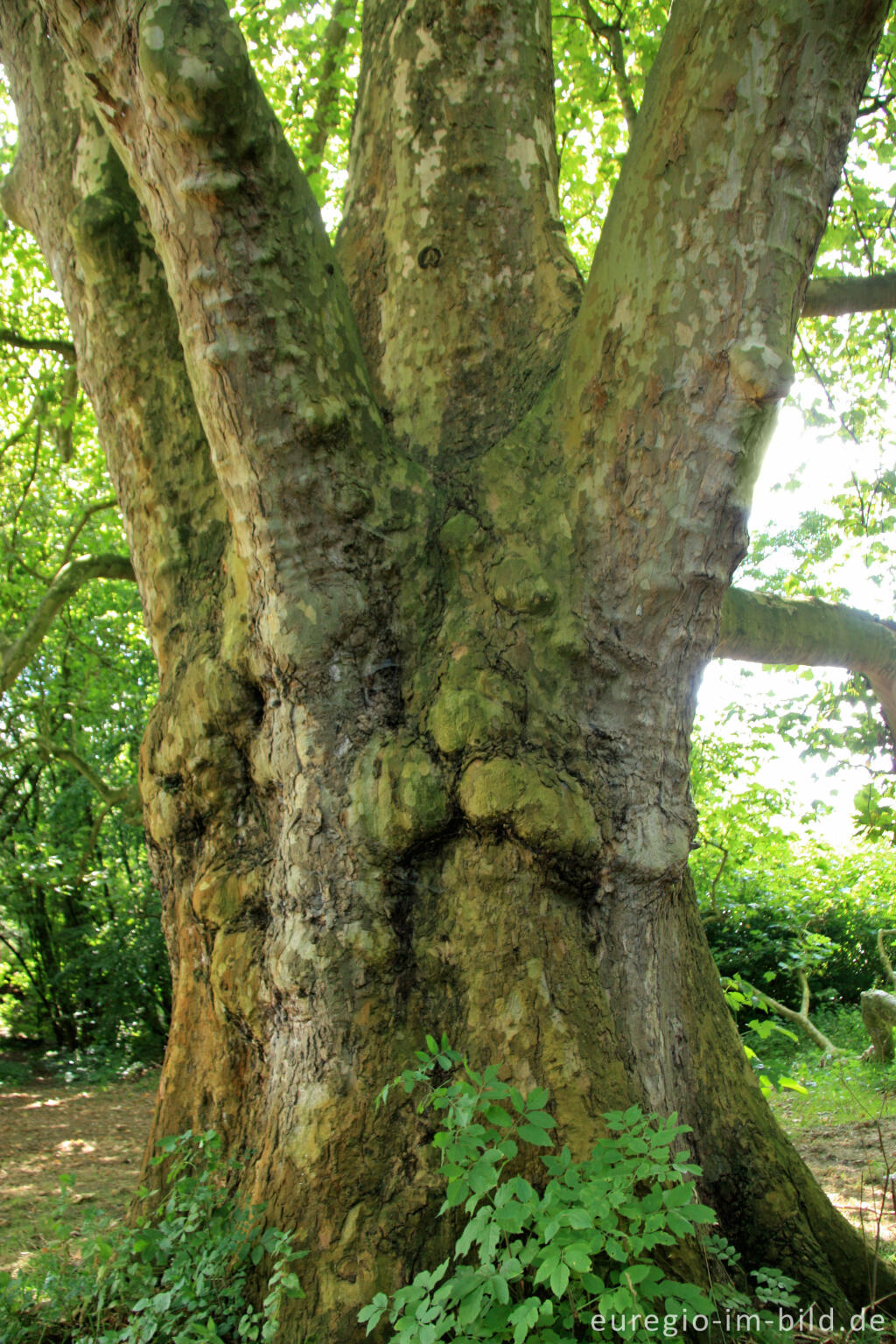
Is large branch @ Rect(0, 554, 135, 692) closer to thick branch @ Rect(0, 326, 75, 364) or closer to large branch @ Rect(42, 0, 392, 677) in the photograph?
thick branch @ Rect(0, 326, 75, 364)

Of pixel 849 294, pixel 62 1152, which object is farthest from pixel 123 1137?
pixel 849 294

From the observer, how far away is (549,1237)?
1.75 metres

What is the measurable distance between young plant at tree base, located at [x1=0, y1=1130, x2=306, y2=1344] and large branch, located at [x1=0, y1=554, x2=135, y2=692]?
4000 millimetres

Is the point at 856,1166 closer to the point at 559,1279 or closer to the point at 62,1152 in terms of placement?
the point at 559,1279

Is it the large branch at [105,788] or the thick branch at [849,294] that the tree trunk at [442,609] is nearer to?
the thick branch at [849,294]

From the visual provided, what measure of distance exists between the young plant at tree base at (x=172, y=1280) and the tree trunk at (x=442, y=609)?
124 mm

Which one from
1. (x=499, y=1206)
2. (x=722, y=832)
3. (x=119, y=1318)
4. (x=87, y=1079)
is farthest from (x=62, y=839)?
(x=499, y=1206)

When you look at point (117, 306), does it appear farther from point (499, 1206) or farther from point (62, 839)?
point (62, 839)

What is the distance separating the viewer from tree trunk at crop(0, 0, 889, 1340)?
2.42 m

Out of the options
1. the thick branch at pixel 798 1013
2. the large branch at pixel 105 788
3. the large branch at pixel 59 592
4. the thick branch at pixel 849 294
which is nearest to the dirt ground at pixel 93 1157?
the thick branch at pixel 798 1013

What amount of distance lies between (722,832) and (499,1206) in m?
10.9

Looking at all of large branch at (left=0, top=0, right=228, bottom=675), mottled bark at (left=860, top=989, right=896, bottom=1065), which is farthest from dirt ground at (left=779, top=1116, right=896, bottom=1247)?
large branch at (left=0, top=0, right=228, bottom=675)

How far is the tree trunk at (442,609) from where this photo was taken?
2.42 m

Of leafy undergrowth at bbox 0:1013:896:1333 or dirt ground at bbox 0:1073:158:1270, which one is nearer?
leafy undergrowth at bbox 0:1013:896:1333
